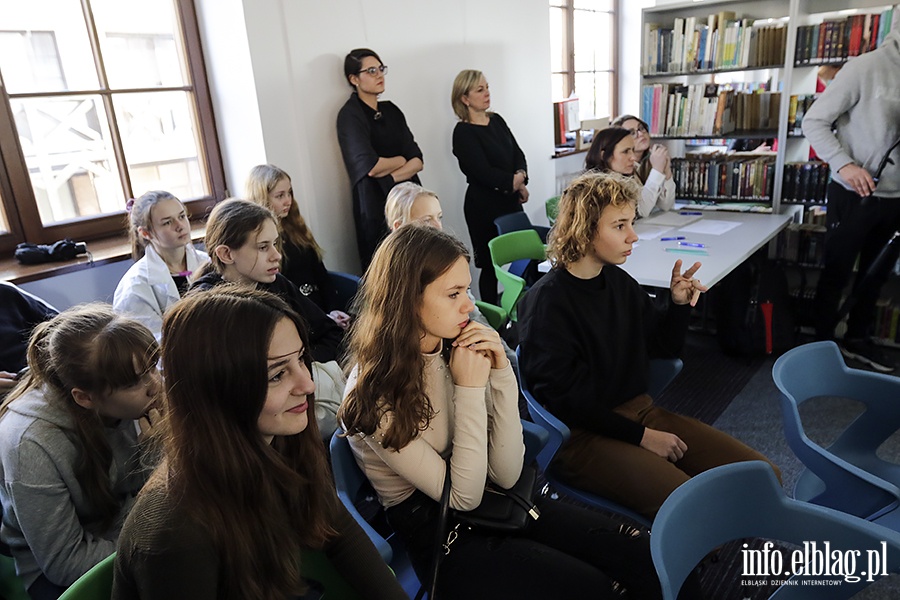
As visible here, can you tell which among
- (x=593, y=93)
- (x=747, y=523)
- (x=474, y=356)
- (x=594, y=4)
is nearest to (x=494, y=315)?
(x=474, y=356)

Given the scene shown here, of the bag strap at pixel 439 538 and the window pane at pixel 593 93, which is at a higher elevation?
the window pane at pixel 593 93

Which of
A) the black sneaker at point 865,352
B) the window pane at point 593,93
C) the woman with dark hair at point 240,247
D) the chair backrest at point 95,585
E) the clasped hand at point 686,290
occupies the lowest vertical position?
the black sneaker at point 865,352

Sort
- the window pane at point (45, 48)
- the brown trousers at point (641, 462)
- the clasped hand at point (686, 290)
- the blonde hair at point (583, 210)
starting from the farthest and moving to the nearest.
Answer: the window pane at point (45, 48), the clasped hand at point (686, 290), the blonde hair at point (583, 210), the brown trousers at point (641, 462)

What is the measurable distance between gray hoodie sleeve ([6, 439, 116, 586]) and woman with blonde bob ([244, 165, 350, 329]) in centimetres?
142

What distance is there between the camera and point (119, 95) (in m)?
2.80

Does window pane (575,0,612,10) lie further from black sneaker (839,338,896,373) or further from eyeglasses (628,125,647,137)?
black sneaker (839,338,896,373)

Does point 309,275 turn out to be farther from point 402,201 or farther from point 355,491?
point 355,491

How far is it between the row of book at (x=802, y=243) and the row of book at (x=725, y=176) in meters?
0.24

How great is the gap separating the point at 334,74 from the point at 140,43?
92 cm

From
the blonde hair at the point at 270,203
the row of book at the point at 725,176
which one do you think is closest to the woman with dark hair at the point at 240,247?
the blonde hair at the point at 270,203

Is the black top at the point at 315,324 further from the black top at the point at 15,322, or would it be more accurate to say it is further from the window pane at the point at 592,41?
the window pane at the point at 592,41

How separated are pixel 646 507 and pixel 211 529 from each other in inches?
41.0

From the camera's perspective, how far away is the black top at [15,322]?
196 centimetres

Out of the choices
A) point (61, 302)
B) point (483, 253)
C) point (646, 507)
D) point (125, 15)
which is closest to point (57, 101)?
point (125, 15)
